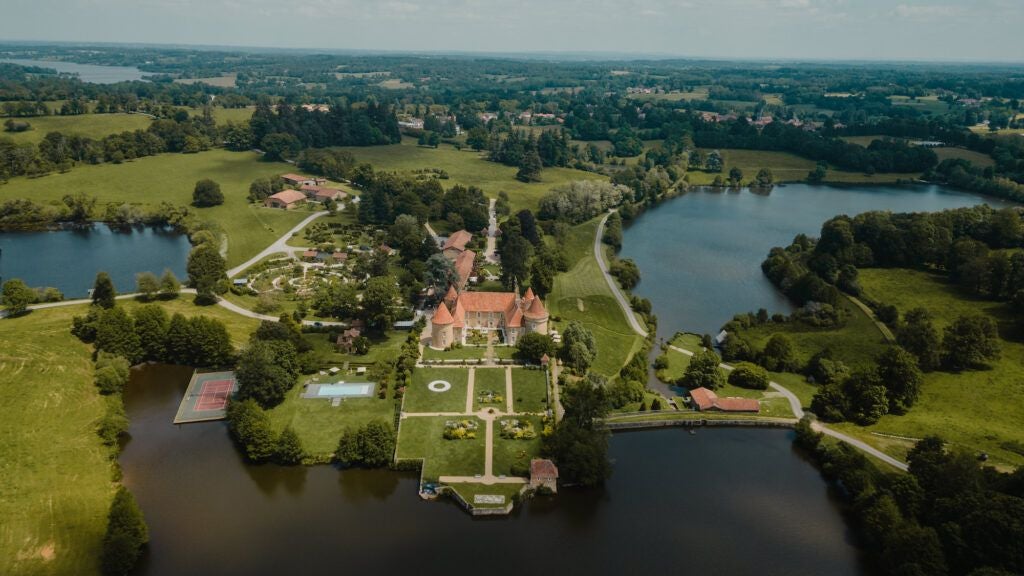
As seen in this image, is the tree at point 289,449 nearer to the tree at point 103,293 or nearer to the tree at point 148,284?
the tree at point 103,293

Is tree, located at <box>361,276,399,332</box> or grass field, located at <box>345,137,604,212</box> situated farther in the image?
→ grass field, located at <box>345,137,604,212</box>

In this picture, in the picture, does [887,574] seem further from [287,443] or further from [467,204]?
[467,204]

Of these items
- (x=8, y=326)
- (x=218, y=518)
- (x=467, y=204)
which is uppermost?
(x=467, y=204)

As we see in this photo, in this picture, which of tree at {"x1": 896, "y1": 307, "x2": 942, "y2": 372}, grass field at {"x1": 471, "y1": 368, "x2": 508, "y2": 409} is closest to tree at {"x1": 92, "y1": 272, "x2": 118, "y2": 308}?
grass field at {"x1": 471, "y1": 368, "x2": 508, "y2": 409}

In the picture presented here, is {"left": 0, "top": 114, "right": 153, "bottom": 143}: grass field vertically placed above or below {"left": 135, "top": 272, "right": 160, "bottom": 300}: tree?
above

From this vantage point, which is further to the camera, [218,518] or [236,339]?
[236,339]

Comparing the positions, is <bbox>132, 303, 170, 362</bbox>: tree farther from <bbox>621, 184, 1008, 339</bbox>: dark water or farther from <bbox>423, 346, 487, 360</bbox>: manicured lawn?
<bbox>621, 184, 1008, 339</bbox>: dark water

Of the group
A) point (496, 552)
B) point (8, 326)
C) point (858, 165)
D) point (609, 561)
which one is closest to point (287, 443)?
point (496, 552)

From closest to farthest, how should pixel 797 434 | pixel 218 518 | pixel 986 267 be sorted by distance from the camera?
pixel 218 518
pixel 797 434
pixel 986 267
